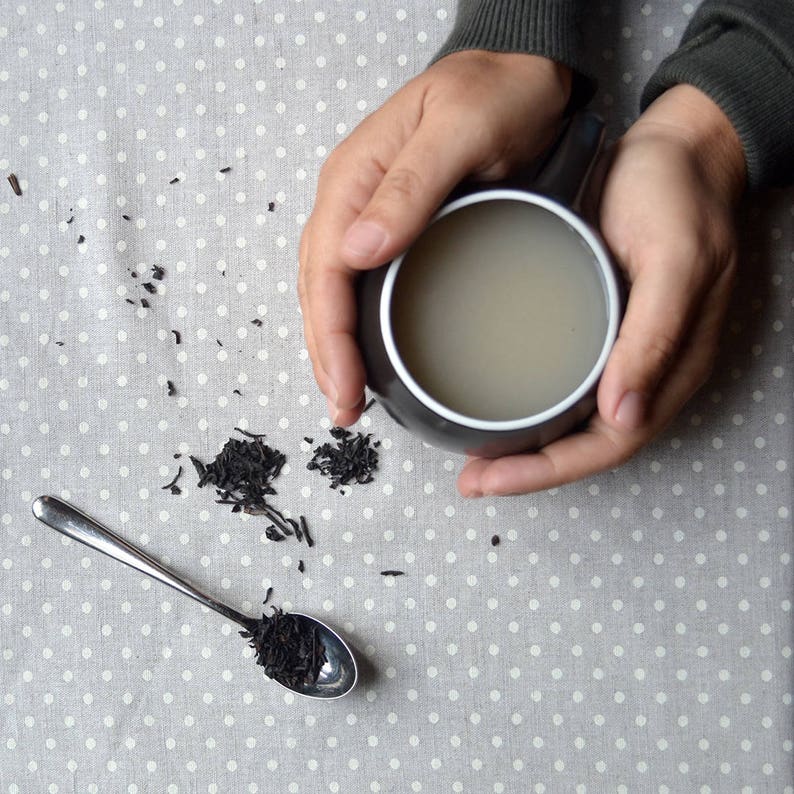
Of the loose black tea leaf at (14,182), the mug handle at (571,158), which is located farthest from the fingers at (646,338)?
the loose black tea leaf at (14,182)

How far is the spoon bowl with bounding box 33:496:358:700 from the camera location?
0.82m

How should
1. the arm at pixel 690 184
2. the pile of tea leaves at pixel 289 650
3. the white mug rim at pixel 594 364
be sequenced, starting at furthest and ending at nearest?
the pile of tea leaves at pixel 289 650 → the arm at pixel 690 184 → the white mug rim at pixel 594 364

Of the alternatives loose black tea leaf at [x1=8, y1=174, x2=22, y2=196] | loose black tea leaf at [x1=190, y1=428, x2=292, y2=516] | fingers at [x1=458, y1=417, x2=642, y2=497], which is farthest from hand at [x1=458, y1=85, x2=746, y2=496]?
loose black tea leaf at [x1=8, y1=174, x2=22, y2=196]

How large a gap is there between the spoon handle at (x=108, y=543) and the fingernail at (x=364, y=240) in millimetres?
414

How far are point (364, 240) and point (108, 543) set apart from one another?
1.47ft

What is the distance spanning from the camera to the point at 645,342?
624mm

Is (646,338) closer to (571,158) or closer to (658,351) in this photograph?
(658,351)

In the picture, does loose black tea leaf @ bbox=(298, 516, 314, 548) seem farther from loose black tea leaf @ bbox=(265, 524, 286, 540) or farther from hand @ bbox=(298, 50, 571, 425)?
hand @ bbox=(298, 50, 571, 425)

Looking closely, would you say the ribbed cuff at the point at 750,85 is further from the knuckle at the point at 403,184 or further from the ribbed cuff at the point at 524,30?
the knuckle at the point at 403,184

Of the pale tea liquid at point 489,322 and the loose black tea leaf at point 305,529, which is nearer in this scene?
the pale tea liquid at point 489,322

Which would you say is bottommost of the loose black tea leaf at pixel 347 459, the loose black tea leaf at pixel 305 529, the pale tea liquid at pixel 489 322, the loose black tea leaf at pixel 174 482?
the loose black tea leaf at pixel 305 529

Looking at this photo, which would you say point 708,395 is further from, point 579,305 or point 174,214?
point 174,214

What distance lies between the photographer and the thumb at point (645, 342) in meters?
0.60

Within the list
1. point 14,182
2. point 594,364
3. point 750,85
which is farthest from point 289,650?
point 750,85
